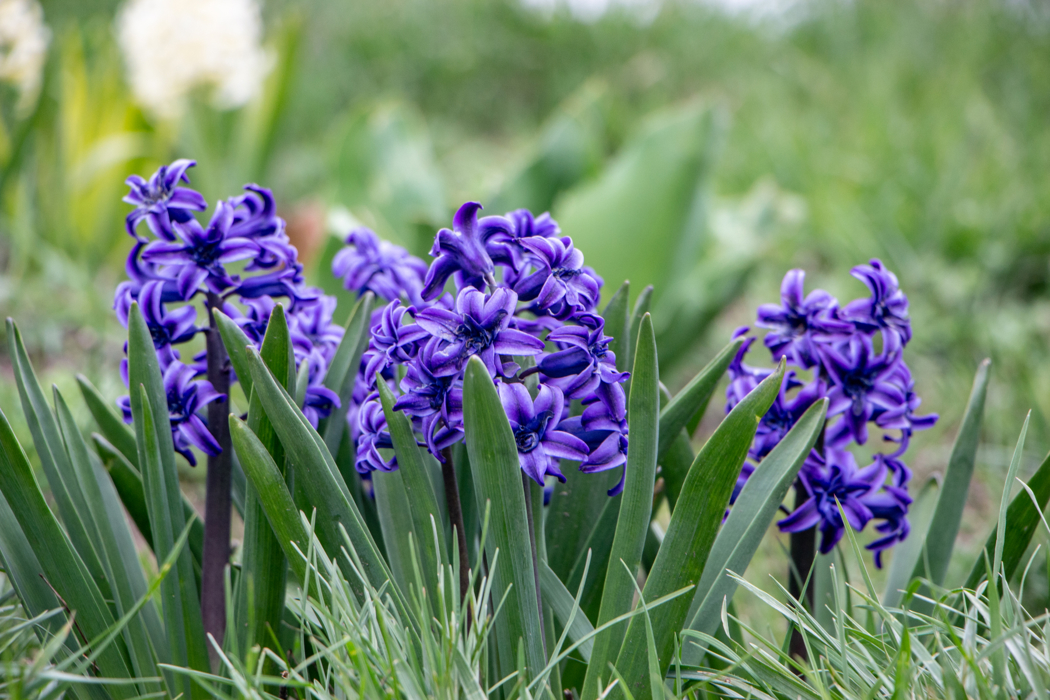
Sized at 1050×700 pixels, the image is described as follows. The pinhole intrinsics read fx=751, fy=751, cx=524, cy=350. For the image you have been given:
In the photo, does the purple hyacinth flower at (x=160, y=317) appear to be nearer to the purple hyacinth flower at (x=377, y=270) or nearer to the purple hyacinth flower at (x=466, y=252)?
the purple hyacinth flower at (x=377, y=270)

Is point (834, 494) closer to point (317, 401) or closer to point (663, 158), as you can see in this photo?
point (317, 401)

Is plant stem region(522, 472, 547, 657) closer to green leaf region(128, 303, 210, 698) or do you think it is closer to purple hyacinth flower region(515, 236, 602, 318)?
purple hyacinth flower region(515, 236, 602, 318)

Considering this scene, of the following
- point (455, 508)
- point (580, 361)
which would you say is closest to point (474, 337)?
point (580, 361)

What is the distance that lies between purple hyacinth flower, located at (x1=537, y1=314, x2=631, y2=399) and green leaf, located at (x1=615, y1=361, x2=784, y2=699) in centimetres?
13

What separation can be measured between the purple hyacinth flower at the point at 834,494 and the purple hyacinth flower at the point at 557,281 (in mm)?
382

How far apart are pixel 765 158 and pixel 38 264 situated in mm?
4198

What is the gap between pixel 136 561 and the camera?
1.03 meters

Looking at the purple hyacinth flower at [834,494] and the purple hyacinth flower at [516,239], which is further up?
the purple hyacinth flower at [516,239]

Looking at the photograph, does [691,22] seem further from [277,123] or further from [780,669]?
[780,669]

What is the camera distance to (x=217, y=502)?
0.96 meters

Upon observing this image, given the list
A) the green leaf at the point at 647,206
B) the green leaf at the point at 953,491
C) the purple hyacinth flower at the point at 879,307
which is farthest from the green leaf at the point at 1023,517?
the green leaf at the point at 647,206

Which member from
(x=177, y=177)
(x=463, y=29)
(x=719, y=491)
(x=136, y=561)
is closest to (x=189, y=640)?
(x=136, y=561)

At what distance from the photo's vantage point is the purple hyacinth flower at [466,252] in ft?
2.61

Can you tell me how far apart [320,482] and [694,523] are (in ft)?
1.33
